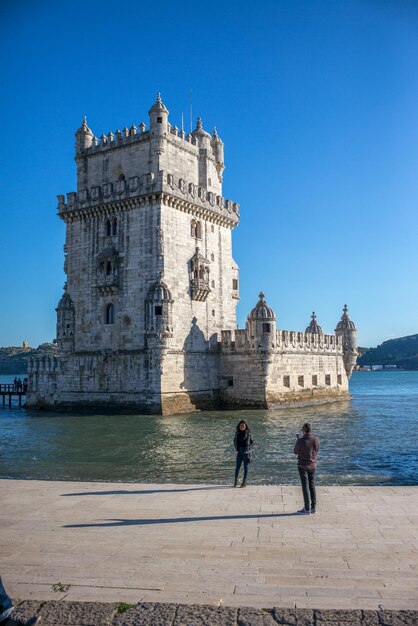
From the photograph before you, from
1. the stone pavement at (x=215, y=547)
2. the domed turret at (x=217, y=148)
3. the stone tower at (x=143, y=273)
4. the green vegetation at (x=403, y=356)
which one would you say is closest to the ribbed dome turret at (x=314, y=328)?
the stone tower at (x=143, y=273)

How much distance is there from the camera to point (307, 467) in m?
11.2

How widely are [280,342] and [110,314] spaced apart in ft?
42.1

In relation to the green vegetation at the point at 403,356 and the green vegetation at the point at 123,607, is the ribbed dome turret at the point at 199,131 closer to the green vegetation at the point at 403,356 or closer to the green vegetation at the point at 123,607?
the green vegetation at the point at 123,607

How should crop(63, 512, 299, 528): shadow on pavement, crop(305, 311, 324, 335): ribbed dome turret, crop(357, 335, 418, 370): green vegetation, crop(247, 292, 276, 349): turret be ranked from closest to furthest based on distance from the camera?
crop(63, 512, 299, 528): shadow on pavement → crop(247, 292, 276, 349): turret → crop(305, 311, 324, 335): ribbed dome turret → crop(357, 335, 418, 370): green vegetation

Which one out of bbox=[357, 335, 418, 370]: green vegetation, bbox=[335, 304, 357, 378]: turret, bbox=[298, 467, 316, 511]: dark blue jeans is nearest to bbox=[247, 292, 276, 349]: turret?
bbox=[335, 304, 357, 378]: turret

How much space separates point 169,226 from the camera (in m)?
39.9

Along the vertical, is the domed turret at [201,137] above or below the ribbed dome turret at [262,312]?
above

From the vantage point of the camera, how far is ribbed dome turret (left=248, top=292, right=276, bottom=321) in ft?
134

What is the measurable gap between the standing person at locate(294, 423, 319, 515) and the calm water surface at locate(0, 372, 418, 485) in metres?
5.27

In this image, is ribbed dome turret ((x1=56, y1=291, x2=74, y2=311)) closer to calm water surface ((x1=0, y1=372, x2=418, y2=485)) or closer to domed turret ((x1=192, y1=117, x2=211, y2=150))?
calm water surface ((x1=0, y1=372, x2=418, y2=485))

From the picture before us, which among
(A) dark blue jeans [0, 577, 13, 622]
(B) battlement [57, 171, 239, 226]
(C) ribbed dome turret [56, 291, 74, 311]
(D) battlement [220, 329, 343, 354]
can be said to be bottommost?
(A) dark blue jeans [0, 577, 13, 622]

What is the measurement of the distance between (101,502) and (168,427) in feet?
67.1

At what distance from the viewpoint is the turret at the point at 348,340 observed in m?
54.2

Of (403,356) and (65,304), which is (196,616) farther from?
(403,356)
